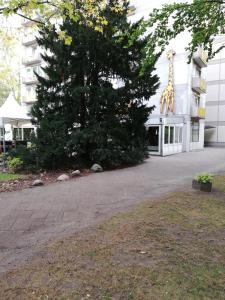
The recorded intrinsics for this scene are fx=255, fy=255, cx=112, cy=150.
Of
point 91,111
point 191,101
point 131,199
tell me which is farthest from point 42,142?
point 191,101

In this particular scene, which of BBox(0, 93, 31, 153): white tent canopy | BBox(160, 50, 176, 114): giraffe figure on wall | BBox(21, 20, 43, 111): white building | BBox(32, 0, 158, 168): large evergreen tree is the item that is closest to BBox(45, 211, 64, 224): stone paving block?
BBox(32, 0, 158, 168): large evergreen tree

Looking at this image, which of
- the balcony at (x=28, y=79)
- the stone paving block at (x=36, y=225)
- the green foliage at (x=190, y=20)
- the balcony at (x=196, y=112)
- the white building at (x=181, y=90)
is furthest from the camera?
the balcony at (x=28, y=79)

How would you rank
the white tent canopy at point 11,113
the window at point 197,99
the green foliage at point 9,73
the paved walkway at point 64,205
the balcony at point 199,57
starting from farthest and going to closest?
the green foliage at point 9,73
the window at point 197,99
the balcony at point 199,57
the white tent canopy at point 11,113
the paved walkway at point 64,205

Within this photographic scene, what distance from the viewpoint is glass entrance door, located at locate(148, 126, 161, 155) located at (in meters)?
17.5

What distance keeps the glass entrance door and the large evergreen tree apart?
6.29m

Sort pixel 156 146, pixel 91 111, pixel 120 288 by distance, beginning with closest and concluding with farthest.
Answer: pixel 120 288, pixel 91 111, pixel 156 146

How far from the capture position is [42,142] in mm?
10109

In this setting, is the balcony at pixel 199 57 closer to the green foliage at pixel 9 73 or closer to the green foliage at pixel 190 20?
the green foliage at pixel 190 20

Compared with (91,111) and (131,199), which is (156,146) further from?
(131,199)

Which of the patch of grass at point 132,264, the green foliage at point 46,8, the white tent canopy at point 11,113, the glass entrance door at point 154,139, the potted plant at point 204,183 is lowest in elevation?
the patch of grass at point 132,264

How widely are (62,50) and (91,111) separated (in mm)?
2657

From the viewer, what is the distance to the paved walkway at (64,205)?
3.84m

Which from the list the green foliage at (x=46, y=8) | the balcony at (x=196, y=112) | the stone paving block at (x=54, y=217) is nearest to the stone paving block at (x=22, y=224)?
the stone paving block at (x=54, y=217)

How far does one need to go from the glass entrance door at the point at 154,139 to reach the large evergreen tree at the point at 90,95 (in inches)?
248
